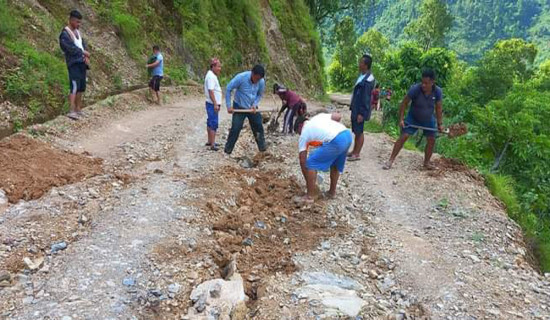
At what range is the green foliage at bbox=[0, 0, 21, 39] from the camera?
870cm

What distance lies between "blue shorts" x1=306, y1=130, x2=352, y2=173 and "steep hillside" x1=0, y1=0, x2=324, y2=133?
487cm

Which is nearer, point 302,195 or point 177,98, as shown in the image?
point 302,195

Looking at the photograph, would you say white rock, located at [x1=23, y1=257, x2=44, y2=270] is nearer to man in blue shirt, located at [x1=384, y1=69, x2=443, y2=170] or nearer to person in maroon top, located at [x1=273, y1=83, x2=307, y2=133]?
man in blue shirt, located at [x1=384, y1=69, x2=443, y2=170]

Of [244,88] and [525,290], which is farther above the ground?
[244,88]

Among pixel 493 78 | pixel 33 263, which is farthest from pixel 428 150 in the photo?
pixel 493 78

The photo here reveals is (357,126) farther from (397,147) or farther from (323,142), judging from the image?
(323,142)

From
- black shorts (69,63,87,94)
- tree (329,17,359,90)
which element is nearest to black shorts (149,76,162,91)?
black shorts (69,63,87,94)

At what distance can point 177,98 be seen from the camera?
44.5ft

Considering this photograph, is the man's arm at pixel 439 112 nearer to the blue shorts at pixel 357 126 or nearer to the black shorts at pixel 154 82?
the blue shorts at pixel 357 126

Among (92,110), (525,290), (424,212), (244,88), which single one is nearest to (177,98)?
(92,110)

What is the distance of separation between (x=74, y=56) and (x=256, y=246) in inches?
211

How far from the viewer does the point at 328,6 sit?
1257 inches

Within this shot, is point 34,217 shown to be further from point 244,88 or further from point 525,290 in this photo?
point 525,290

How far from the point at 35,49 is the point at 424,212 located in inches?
330
